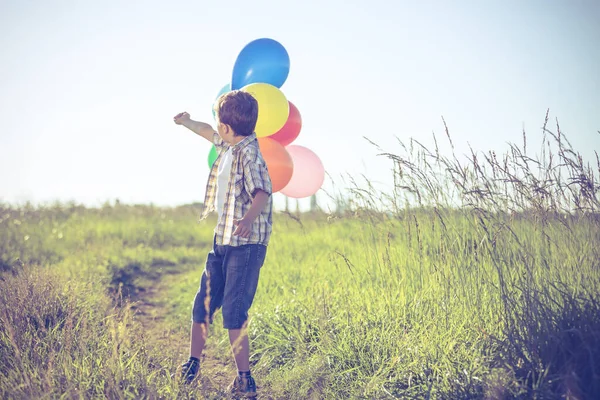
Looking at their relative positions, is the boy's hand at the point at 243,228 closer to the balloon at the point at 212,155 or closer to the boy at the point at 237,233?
the boy at the point at 237,233

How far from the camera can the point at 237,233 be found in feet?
8.40

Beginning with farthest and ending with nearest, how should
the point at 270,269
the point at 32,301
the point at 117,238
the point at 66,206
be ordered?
the point at 66,206
the point at 117,238
the point at 270,269
the point at 32,301

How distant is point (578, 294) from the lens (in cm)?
243

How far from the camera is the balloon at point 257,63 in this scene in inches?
133

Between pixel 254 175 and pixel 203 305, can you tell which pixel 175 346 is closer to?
pixel 203 305

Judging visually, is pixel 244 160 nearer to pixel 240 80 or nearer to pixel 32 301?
pixel 240 80

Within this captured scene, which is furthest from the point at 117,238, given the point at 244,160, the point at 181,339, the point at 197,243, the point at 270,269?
the point at 244,160

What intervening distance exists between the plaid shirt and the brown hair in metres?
0.07

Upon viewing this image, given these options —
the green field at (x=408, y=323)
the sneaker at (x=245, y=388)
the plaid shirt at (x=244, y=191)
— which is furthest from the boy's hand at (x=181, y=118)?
the sneaker at (x=245, y=388)

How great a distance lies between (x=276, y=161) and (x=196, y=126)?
52 centimetres

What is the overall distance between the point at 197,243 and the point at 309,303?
5.18 metres

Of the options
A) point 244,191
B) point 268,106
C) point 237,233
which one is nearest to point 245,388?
point 237,233

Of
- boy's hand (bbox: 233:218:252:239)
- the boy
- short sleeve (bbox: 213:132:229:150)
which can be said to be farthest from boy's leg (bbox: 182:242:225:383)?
short sleeve (bbox: 213:132:229:150)

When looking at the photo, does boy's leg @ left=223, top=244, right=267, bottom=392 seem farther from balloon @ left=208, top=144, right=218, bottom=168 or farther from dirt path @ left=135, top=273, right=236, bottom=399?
balloon @ left=208, top=144, right=218, bottom=168
